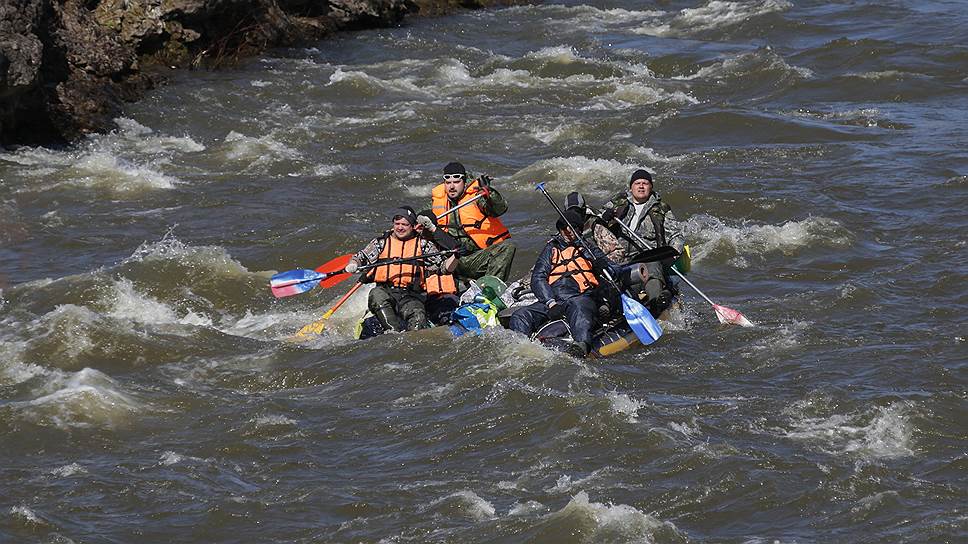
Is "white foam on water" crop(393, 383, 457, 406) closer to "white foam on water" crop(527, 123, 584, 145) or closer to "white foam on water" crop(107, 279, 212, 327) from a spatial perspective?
"white foam on water" crop(107, 279, 212, 327)

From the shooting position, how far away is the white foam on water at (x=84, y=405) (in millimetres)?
10875

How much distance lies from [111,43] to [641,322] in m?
12.7

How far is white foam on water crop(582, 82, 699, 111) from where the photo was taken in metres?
22.4

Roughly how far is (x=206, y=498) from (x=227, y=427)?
1253 millimetres

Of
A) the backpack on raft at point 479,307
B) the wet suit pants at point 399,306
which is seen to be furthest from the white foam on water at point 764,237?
the wet suit pants at point 399,306

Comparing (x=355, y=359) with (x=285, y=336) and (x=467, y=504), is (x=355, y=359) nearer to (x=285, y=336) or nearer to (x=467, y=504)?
(x=285, y=336)

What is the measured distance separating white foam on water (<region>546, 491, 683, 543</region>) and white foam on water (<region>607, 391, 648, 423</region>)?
1480 millimetres

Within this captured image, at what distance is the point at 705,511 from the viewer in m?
9.28

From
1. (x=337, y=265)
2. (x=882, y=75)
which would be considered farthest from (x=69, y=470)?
(x=882, y=75)

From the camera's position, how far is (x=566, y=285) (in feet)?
41.2

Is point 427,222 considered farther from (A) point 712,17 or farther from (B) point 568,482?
(A) point 712,17

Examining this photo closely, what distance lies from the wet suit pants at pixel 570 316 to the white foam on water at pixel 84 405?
3.27 meters

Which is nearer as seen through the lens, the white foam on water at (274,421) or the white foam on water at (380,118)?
the white foam on water at (274,421)

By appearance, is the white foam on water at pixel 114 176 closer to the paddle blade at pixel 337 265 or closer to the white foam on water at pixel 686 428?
the paddle blade at pixel 337 265
